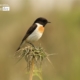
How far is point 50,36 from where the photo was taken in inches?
354

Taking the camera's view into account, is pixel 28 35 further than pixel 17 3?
No

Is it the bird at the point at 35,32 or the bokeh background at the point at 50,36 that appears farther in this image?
the bokeh background at the point at 50,36

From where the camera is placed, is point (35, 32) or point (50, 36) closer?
point (35, 32)

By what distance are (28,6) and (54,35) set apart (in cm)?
127

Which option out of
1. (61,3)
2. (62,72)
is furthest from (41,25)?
(61,3)

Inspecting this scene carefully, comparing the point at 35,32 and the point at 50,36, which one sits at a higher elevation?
the point at 35,32

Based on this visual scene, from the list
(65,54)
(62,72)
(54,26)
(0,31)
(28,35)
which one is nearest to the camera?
(28,35)

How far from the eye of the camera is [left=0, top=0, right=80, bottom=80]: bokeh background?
7348 millimetres

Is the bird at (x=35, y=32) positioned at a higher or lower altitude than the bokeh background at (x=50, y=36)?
higher

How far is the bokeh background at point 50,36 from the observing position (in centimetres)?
735

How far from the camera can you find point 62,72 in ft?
24.6

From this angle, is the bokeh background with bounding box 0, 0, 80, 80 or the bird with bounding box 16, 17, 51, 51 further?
the bokeh background with bounding box 0, 0, 80, 80

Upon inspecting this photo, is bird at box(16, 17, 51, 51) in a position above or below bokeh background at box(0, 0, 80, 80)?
above

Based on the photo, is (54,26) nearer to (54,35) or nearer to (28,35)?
(54,35)
